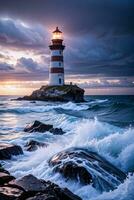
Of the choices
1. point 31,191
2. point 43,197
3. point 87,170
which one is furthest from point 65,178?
point 43,197

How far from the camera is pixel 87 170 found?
18.3 ft

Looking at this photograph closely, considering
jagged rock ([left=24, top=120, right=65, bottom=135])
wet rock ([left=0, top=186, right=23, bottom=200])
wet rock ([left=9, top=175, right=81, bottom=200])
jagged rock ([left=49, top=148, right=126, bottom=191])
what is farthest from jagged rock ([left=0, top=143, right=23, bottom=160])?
jagged rock ([left=24, top=120, right=65, bottom=135])

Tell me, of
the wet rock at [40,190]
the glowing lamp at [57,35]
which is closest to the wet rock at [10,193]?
the wet rock at [40,190]

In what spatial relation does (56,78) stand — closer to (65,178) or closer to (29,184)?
(65,178)

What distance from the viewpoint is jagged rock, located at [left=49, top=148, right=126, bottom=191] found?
538cm

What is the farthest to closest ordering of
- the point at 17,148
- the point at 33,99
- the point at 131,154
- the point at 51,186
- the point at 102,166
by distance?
the point at 33,99
the point at 17,148
the point at 131,154
the point at 102,166
the point at 51,186

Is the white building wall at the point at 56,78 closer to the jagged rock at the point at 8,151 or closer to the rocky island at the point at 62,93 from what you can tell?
the rocky island at the point at 62,93

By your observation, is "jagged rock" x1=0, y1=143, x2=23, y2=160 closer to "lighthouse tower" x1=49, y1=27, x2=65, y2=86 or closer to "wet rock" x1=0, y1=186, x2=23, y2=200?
"wet rock" x1=0, y1=186, x2=23, y2=200

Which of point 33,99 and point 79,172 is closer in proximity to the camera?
point 79,172

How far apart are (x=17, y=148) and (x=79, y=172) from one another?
3.07 m

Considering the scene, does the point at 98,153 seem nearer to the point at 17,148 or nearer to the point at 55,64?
the point at 17,148

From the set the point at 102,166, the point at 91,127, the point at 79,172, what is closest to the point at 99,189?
the point at 79,172

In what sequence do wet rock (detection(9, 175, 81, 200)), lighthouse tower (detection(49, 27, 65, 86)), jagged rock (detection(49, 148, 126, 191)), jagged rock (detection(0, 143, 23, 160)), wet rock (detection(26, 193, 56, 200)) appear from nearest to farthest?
wet rock (detection(26, 193, 56, 200)) < wet rock (detection(9, 175, 81, 200)) < jagged rock (detection(49, 148, 126, 191)) < jagged rock (detection(0, 143, 23, 160)) < lighthouse tower (detection(49, 27, 65, 86))

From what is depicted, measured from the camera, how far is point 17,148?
8125 millimetres
